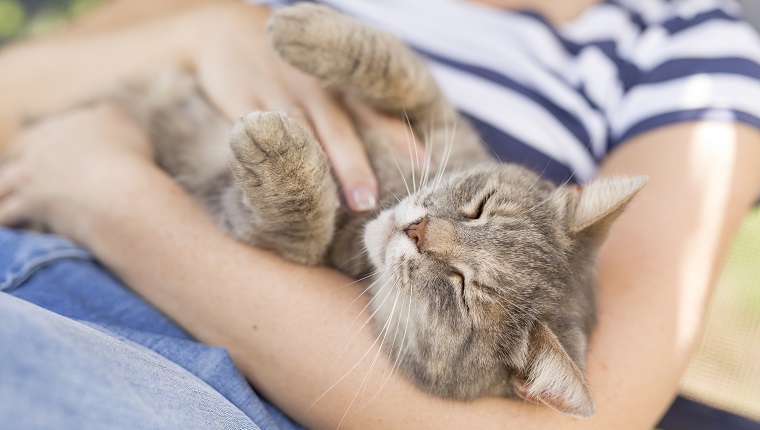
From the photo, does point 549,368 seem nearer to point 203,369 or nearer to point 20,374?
point 203,369

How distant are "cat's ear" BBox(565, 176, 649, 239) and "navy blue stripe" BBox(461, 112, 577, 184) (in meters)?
0.35

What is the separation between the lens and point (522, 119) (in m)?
1.45

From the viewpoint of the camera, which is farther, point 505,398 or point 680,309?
point 680,309

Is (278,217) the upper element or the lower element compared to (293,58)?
lower

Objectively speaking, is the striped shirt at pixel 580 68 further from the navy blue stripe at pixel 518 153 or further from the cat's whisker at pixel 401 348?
the cat's whisker at pixel 401 348

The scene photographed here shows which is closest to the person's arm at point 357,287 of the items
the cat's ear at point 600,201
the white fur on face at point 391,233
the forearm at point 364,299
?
the forearm at point 364,299

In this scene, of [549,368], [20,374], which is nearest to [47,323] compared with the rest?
[20,374]

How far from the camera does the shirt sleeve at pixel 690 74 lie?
1.34 m

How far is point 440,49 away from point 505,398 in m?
1.02

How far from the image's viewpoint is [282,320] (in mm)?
1036

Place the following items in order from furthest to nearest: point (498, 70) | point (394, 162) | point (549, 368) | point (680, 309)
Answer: point (498, 70) → point (394, 162) → point (680, 309) → point (549, 368)

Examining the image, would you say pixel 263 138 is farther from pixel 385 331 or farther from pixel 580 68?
pixel 580 68

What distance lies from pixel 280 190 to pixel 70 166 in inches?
24.8

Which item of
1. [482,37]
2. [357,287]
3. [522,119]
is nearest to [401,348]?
[357,287]
